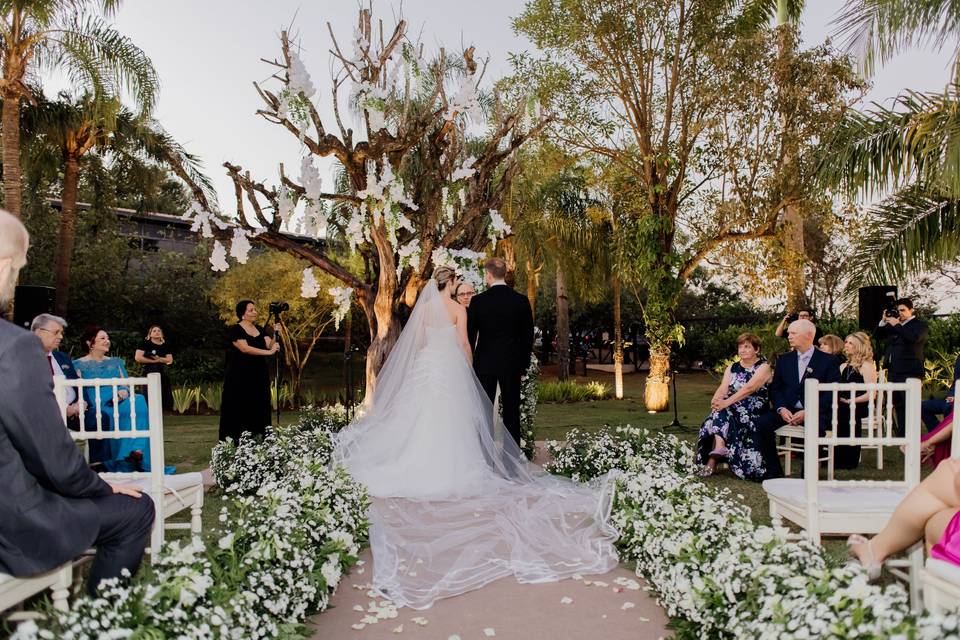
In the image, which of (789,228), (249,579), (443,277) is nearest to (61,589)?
(249,579)

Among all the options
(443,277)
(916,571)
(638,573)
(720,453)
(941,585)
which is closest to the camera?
(941,585)

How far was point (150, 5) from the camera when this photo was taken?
31.2 ft

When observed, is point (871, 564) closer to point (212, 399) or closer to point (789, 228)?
point (789, 228)

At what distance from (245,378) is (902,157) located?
8.16 metres

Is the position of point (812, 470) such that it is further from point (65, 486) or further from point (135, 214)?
point (135, 214)

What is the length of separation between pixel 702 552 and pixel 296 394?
14083 mm

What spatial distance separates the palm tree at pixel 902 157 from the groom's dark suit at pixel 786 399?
2421mm

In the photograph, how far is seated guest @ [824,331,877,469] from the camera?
23.9 feet

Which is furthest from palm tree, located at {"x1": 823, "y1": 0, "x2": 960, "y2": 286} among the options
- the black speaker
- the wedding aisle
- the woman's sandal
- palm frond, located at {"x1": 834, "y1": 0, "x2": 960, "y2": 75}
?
the black speaker

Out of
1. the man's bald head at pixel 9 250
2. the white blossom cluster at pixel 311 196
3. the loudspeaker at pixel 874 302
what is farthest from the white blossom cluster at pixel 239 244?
the loudspeaker at pixel 874 302

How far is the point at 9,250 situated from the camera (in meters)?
2.41

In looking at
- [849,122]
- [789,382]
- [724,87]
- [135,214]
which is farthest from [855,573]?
[135,214]

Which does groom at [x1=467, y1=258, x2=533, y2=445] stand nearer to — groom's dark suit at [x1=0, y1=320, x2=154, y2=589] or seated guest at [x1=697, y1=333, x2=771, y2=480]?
seated guest at [x1=697, y1=333, x2=771, y2=480]

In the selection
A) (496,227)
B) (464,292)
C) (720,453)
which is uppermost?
(496,227)
